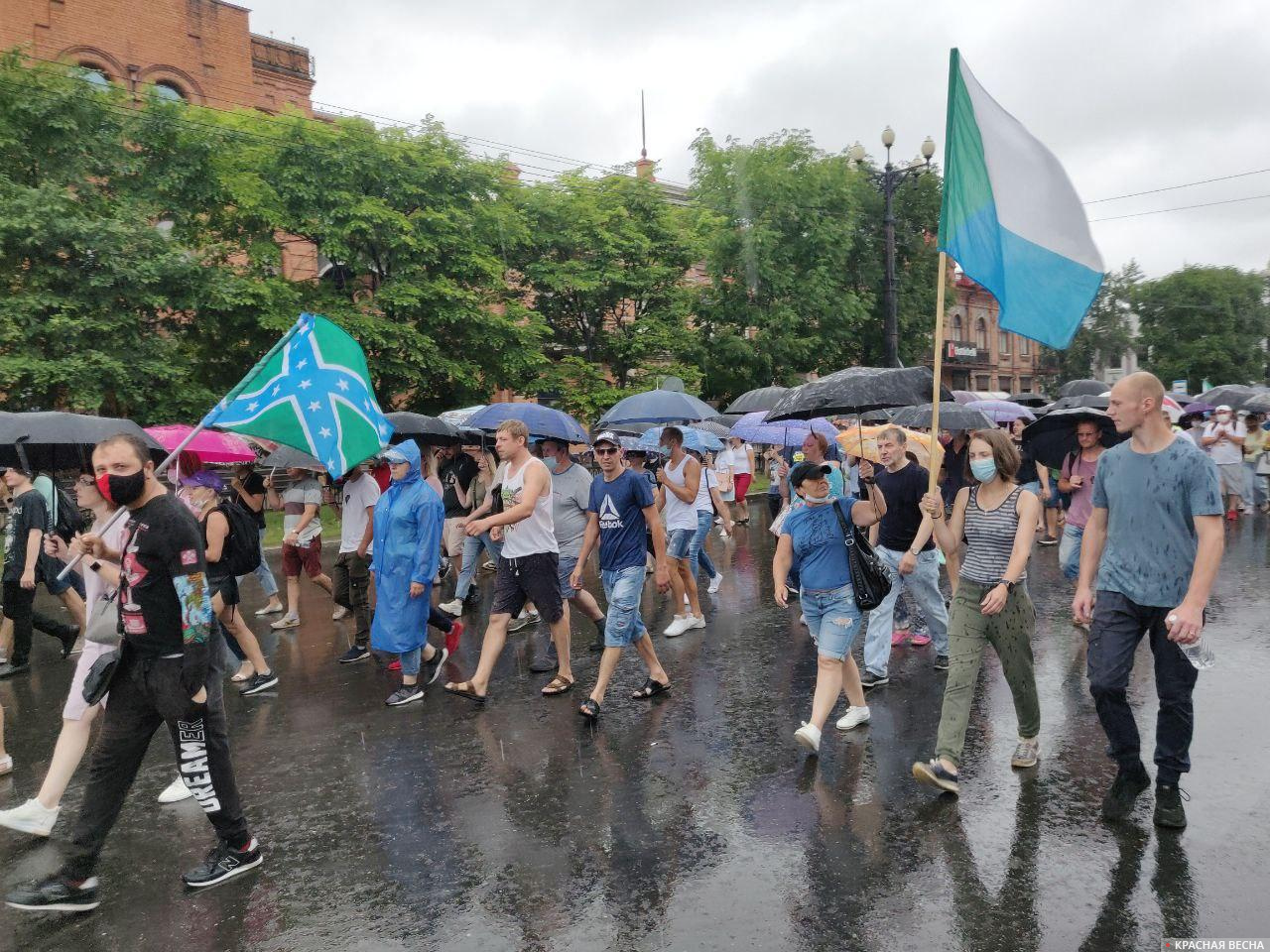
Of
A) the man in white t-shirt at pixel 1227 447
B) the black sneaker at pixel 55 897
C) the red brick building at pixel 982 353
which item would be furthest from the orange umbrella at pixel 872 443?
the red brick building at pixel 982 353

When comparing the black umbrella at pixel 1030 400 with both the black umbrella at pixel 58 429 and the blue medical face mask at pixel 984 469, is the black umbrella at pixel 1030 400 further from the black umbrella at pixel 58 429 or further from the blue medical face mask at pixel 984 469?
the black umbrella at pixel 58 429

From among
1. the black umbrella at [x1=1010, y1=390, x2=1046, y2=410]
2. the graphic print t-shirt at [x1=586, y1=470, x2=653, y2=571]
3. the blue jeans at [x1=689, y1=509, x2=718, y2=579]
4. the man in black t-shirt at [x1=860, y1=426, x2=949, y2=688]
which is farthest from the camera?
the black umbrella at [x1=1010, y1=390, x2=1046, y2=410]

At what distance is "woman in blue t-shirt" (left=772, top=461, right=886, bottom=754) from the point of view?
17.8 ft

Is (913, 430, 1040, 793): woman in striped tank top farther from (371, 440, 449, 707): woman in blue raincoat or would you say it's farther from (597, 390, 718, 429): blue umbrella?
(597, 390, 718, 429): blue umbrella

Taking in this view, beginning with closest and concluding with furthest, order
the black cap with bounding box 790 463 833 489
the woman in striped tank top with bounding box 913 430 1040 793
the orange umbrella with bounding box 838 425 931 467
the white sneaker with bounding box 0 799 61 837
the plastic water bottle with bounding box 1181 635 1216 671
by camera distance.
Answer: the plastic water bottle with bounding box 1181 635 1216 671
the white sneaker with bounding box 0 799 61 837
the woman in striped tank top with bounding box 913 430 1040 793
the black cap with bounding box 790 463 833 489
the orange umbrella with bounding box 838 425 931 467

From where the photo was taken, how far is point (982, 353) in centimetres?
6050

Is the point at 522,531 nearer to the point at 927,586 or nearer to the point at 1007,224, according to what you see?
the point at 927,586

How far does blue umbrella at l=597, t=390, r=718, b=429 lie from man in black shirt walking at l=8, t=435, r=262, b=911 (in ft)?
20.4

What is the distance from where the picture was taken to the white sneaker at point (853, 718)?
5.91 meters

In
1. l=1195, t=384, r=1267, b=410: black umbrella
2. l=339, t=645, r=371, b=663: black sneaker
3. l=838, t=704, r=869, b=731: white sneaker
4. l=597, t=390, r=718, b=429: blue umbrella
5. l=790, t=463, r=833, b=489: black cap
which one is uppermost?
l=597, t=390, r=718, b=429: blue umbrella

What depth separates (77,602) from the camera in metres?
8.48

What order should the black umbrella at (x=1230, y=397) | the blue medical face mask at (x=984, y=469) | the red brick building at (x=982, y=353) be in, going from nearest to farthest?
the blue medical face mask at (x=984, y=469) < the black umbrella at (x=1230, y=397) < the red brick building at (x=982, y=353)

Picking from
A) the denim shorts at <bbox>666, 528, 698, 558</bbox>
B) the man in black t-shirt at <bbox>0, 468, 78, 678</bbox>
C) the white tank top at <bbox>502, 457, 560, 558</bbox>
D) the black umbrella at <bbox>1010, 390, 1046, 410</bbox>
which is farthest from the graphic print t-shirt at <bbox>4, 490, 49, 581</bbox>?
the black umbrella at <bbox>1010, 390, 1046, 410</bbox>

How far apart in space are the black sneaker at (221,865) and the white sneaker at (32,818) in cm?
98
